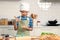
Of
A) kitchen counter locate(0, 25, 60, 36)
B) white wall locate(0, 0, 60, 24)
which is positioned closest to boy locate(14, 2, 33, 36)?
kitchen counter locate(0, 25, 60, 36)

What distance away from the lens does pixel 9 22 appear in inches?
127

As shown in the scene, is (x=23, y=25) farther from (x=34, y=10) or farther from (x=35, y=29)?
(x=34, y=10)

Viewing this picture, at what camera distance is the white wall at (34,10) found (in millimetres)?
3359

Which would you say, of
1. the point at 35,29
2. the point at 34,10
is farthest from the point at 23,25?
the point at 34,10

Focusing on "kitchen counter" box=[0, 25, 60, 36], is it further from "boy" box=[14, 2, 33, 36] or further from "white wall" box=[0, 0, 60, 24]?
"boy" box=[14, 2, 33, 36]

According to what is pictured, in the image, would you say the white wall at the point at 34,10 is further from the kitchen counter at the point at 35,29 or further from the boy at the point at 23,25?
the boy at the point at 23,25

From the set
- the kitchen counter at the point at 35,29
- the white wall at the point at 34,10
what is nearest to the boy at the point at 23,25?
the kitchen counter at the point at 35,29

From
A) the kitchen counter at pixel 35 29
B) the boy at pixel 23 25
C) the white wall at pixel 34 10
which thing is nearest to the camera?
the boy at pixel 23 25

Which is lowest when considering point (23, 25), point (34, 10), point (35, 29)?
point (35, 29)

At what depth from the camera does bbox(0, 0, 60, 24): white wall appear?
336 cm

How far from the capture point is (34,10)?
340cm

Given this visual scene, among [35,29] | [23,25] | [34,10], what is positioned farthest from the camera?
[34,10]

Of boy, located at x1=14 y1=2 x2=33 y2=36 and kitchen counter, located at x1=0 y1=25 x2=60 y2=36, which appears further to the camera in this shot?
kitchen counter, located at x1=0 y1=25 x2=60 y2=36

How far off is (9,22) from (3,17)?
0.21 metres
